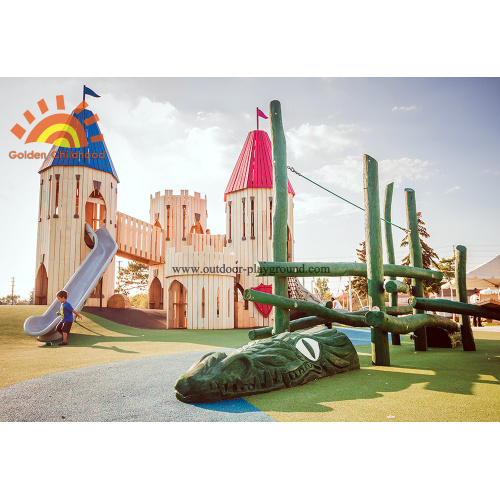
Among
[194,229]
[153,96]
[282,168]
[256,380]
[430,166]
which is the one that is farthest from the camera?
[194,229]

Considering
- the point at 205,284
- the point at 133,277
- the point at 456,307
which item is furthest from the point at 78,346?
the point at 133,277

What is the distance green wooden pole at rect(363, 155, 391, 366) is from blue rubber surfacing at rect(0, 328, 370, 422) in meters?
2.36

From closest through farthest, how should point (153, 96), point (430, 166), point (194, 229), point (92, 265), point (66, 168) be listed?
point (153, 96)
point (430, 166)
point (92, 265)
point (66, 168)
point (194, 229)

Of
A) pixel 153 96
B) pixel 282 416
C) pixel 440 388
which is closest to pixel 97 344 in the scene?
pixel 153 96

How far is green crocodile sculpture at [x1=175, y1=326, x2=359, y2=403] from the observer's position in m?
3.32

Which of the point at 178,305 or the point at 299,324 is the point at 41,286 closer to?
the point at 178,305

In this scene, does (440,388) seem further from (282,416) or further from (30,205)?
(30,205)

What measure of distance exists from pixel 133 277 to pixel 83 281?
15527 mm

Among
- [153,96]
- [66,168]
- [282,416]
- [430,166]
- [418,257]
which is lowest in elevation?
[282,416]

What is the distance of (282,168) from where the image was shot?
5.82 metres

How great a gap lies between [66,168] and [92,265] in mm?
3400

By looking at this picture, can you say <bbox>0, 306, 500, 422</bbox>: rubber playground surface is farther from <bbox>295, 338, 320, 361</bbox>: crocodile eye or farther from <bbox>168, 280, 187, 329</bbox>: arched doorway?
<bbox>168, 280, 187, 329</bbox>: arched doorway

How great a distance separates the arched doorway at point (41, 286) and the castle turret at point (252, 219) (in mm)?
6089

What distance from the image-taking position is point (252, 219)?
1373 cm
